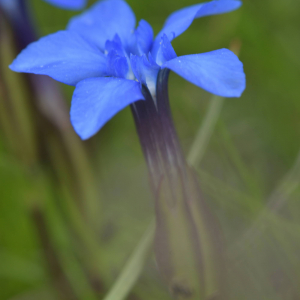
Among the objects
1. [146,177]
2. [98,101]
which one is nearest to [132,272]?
[98,101]

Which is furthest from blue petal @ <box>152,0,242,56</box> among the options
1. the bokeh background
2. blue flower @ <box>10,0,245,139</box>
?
the bokeh background

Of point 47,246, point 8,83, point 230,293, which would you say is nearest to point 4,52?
point 8,83

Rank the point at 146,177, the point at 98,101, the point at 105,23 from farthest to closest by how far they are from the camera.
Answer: the point at 146,177 → the point at 105,23 → the point at 98,101

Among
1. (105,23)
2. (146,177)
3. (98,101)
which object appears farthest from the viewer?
(146,177)

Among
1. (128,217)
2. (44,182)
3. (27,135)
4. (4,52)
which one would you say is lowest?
(128,217)

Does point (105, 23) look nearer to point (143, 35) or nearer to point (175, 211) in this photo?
point (143, 35)

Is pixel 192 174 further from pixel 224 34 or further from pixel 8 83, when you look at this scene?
pixel 224 34
